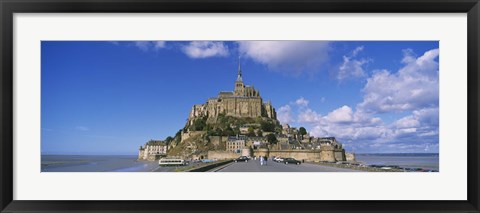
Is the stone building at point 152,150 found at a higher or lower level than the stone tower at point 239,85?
lower

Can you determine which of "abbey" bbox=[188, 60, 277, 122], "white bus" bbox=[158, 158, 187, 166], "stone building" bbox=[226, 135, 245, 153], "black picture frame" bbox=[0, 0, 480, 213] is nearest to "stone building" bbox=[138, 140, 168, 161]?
"white bus" bbox=[158, 158, 187, 166]

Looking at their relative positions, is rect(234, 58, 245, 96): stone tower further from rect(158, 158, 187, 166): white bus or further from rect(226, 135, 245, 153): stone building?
rect(226, 135, 245, 153): stone building

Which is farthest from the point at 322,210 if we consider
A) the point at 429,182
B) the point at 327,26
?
the point at 327,26

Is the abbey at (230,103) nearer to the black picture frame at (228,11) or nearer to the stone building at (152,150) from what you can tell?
the stone building at (152,150)

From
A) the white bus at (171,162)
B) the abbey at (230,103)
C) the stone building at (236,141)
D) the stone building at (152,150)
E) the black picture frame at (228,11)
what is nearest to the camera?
the black picture frame at (228,11)

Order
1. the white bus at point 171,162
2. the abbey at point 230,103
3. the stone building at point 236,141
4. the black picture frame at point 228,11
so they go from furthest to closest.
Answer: the stone building at point 236,141, the abbey at point 230,103, the white bus at point 171,162, the black picture frame at point 228,11

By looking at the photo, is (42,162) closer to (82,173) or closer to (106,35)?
(82,173)

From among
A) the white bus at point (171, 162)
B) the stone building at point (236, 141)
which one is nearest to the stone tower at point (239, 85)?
the white bus at point (171, 162)
